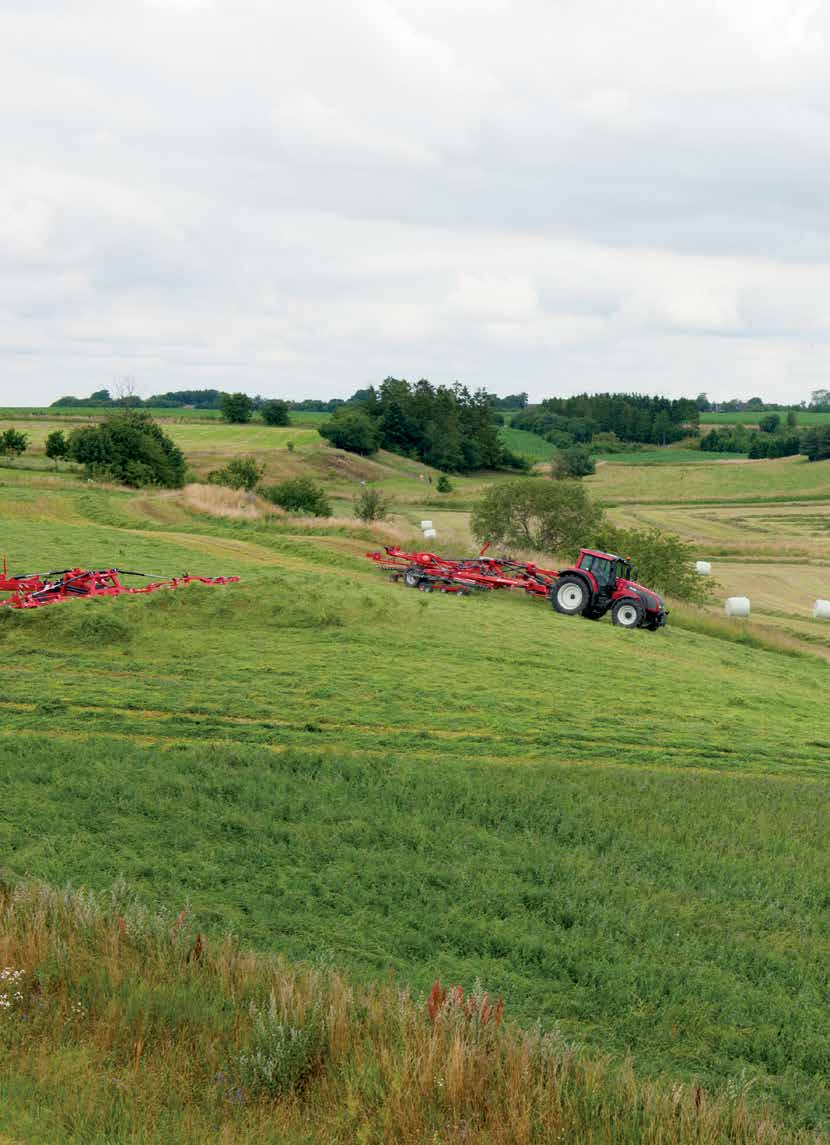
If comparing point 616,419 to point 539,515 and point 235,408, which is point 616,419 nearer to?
point 235,408

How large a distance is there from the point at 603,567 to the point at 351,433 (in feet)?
282

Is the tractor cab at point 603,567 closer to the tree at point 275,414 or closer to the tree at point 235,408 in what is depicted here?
the tree at point 275,414

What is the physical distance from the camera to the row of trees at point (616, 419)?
6921 inches

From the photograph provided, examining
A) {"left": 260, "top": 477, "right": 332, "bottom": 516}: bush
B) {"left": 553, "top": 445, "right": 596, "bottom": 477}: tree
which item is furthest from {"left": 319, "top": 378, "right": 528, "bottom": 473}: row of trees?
{"left": 260, "top": 477, "right": 332, "bottom": 516}: bush

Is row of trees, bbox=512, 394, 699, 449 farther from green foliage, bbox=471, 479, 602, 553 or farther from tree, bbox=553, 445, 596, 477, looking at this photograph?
green foliage, bbox=471, 479, 602, 553

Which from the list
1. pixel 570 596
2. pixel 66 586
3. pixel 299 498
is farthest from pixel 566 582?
pixel 299 498

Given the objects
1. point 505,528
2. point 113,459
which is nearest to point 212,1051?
point 505,528

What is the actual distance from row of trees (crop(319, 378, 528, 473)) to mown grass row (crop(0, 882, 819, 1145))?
110716mm

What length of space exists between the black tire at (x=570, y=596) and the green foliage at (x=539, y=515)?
17.7 m

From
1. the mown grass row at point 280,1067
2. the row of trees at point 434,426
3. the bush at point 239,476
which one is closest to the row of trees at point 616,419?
the row of trees at point 434,426

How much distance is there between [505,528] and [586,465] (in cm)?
7608

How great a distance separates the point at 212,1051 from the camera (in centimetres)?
626

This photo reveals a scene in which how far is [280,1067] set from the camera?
605cm

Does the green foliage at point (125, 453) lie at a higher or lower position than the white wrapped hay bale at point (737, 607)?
higher
